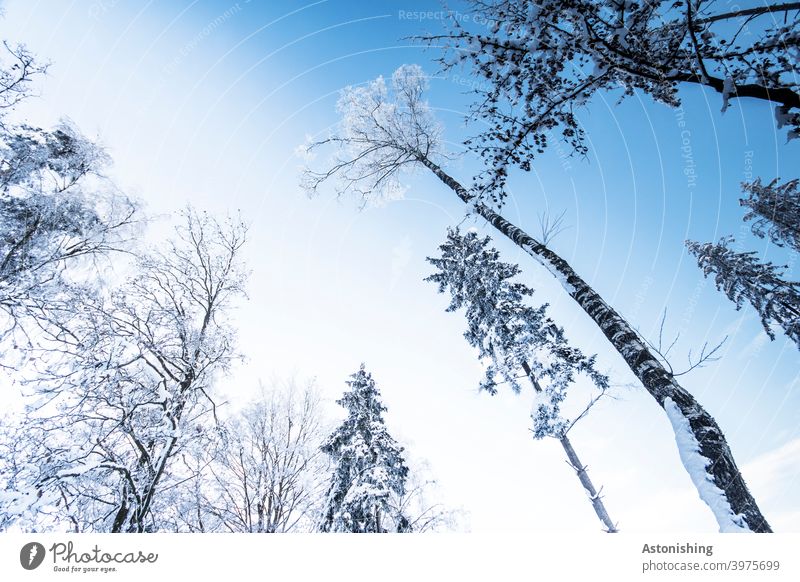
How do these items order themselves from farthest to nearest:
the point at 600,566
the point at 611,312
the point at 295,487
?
the point at 295,487
the point at 611,312
the point at 600,566

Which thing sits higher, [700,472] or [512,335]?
[512,335]

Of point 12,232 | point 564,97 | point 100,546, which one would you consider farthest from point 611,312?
point 12,232

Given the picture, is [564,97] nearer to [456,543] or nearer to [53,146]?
[456,543]

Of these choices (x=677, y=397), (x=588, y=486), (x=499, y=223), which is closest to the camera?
(x=677, y=397)

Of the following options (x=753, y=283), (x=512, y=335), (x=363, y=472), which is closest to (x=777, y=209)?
(x=753, y=283)

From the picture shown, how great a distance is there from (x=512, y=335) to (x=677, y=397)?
26.6 feet

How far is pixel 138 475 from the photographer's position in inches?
223

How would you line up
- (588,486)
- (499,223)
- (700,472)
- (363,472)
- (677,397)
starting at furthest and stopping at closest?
1. (363,472)
2. (588,486)
3. (499,223)
4. (677,397)
5. (700,472)

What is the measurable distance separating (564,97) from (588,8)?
69cm

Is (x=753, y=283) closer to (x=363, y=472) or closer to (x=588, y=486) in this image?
(x=588, y=486)

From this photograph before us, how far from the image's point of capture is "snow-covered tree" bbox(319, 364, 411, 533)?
27.6 feet

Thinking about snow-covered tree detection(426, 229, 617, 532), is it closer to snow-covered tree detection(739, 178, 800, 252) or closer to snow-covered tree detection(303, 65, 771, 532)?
snow-covered tree detection(303, 65, 771, 532)

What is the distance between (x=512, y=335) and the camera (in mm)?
10117

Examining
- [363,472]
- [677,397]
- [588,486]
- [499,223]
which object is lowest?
[588,486]
